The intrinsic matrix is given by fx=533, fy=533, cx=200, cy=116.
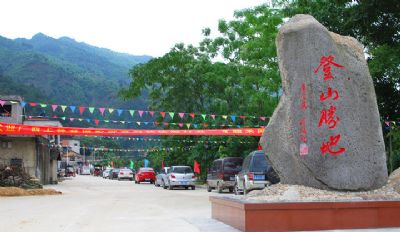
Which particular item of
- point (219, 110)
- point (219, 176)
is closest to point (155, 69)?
point (219, 110)

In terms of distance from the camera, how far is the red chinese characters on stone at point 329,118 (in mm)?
10459

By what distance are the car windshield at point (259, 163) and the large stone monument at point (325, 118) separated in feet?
27.7

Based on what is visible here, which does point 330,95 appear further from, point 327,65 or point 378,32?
point 378,32

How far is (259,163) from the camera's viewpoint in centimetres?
1952

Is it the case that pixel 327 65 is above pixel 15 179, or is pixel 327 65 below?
above

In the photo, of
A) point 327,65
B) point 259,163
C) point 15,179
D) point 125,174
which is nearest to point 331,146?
point 327,65

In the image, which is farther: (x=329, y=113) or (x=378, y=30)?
(x=378, y=30)

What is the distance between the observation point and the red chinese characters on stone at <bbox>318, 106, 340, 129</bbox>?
1046 cm

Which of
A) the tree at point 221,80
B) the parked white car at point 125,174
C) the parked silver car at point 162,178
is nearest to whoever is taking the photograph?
the tree at point 221,80

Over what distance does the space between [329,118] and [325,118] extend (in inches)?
3.1

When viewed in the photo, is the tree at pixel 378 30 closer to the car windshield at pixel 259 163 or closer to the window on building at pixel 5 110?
the car windshield at pixel 259 163

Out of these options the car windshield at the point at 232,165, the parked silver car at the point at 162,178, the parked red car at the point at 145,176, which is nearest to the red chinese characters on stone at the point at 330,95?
the car windshield at the point at 232,165

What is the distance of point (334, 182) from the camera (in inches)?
407

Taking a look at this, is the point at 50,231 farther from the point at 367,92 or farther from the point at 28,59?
the point at 28,59
